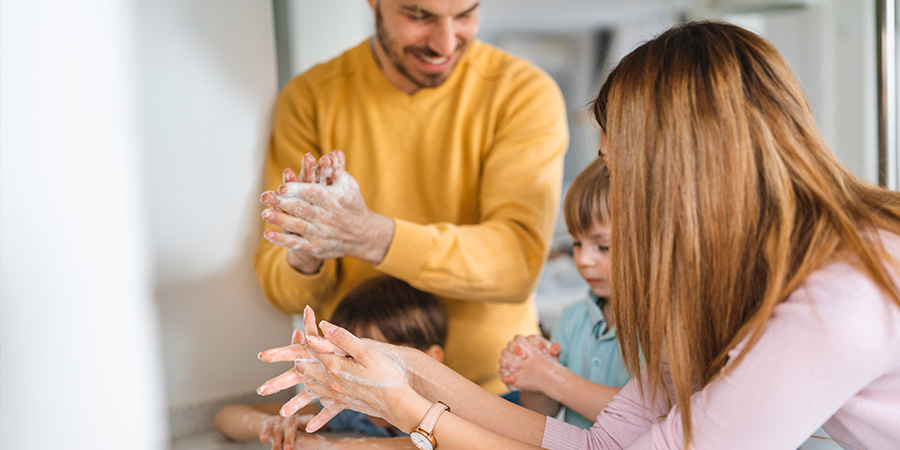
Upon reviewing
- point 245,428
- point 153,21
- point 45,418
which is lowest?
point 245,428

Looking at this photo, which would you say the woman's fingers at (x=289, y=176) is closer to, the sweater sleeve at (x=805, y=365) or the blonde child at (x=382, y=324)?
the blonde child at (x=382, y=324)

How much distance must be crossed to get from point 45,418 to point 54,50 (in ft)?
1.46

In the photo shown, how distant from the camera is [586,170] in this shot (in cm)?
116

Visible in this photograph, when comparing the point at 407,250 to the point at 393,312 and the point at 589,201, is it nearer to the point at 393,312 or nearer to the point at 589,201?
the point at 393,312

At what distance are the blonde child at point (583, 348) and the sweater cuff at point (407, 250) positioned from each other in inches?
8.6

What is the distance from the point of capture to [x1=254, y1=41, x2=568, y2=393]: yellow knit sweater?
1.14 meters

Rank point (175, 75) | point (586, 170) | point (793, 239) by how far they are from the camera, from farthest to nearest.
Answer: point (586, 170) → point (175, 75) → point (793, 239)

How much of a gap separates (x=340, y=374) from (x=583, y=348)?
21.6 inches

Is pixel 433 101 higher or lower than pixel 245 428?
higher

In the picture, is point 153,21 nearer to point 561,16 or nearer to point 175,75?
point 175,75

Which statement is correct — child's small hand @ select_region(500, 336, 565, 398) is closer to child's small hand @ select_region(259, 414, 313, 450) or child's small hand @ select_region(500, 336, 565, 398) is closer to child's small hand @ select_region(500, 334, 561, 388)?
child's small hand @ select_region(500, 334, 561, 388)

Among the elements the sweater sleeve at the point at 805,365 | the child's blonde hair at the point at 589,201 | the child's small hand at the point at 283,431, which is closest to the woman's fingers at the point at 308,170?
the child's small hand at the point at 283,431

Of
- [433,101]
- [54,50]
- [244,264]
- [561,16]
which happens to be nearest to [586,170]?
[433,101]

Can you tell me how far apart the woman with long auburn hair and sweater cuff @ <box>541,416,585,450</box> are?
0.15 meters
